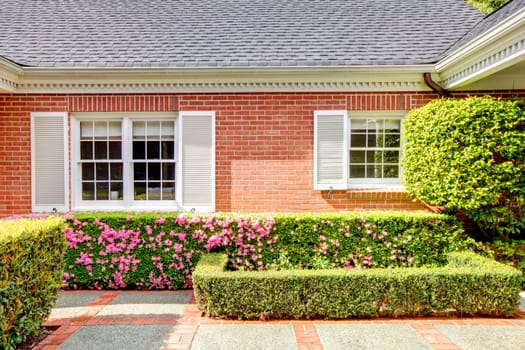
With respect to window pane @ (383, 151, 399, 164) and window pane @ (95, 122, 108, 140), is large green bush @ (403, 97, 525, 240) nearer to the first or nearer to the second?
window pane @ (383, 151, 399, 164)

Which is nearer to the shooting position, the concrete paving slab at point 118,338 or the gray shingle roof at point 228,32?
the concrete paving slab at point 118,338

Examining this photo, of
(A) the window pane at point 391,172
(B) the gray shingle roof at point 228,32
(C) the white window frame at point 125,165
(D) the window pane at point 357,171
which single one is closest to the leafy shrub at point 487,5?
(B) the gray shingle roof at point 228,32

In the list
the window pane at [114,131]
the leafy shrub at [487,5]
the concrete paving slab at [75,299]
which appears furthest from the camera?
the leafy shrub at [487,5]

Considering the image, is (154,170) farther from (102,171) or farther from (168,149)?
(102,171)

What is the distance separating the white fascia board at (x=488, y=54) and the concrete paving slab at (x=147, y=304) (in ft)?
18.3

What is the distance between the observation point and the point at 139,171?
6227 millimetres

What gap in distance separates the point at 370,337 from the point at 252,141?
12.5 ft

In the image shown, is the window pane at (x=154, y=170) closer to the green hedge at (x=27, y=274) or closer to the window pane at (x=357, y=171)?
the green hedge at (x=27, y=274)

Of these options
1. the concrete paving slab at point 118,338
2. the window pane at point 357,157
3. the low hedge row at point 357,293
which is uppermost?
the window pane at point 357,157

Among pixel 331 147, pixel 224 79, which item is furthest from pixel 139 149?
pixel 331 147

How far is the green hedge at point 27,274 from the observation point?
304 centimetres

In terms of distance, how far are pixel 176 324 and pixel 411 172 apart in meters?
4.52

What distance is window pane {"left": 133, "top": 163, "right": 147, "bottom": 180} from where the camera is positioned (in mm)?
6211

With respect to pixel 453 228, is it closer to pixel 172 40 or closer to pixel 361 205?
pixel 361 205
